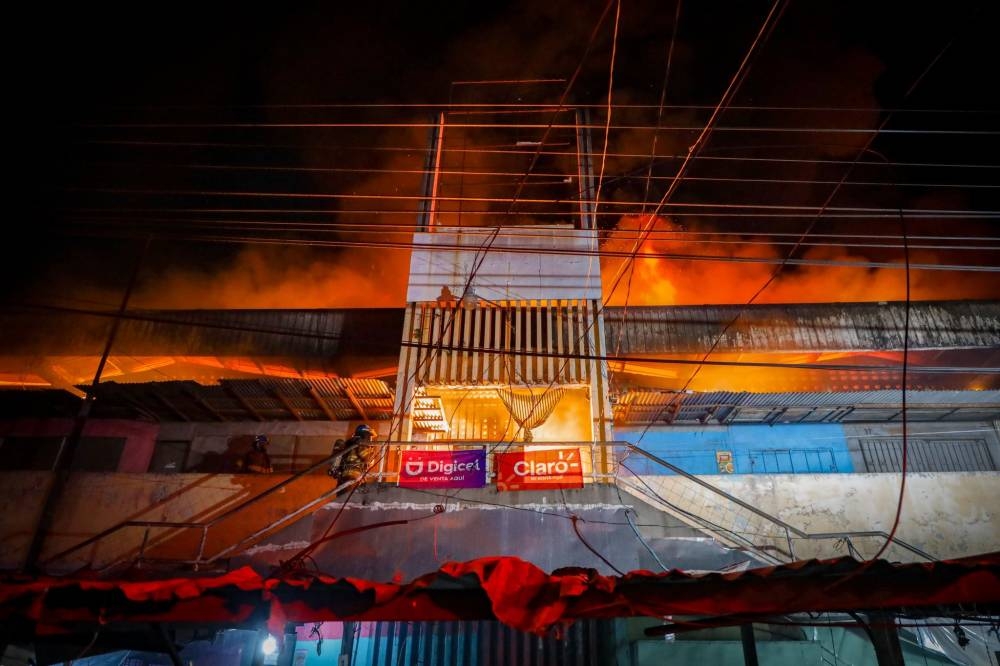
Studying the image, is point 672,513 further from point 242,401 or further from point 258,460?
point 242,401

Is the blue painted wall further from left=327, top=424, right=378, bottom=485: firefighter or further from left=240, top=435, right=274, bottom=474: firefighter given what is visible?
left=240, top=435, right=274, bottom=474: firefighter

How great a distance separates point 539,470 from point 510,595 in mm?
4914

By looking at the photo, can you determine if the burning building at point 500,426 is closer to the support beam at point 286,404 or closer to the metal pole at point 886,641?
the support beam at point 286,404

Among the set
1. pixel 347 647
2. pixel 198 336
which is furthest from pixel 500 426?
pixel 198 336

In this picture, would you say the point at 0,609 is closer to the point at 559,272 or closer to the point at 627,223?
the point at 559,272

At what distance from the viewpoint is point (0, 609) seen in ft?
17.6

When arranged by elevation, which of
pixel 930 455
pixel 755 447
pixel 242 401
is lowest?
pixel 930 455

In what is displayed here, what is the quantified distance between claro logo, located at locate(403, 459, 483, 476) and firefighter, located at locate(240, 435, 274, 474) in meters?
6.49

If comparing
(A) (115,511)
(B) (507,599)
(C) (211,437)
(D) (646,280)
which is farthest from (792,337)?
(A) (115,511)

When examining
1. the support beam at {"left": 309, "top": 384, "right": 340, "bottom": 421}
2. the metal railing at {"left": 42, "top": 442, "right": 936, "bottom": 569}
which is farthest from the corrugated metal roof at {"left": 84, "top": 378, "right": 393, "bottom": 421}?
the metal railing at {"left": 42, "top": 442, "right": 936, "bottom": 569}

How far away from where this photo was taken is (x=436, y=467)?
1010cm

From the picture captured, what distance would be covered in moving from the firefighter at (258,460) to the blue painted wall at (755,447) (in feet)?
34.5

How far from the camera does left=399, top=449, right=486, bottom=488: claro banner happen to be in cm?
994

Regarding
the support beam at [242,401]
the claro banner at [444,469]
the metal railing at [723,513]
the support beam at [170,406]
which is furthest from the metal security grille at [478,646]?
the support beam at [170,406]
